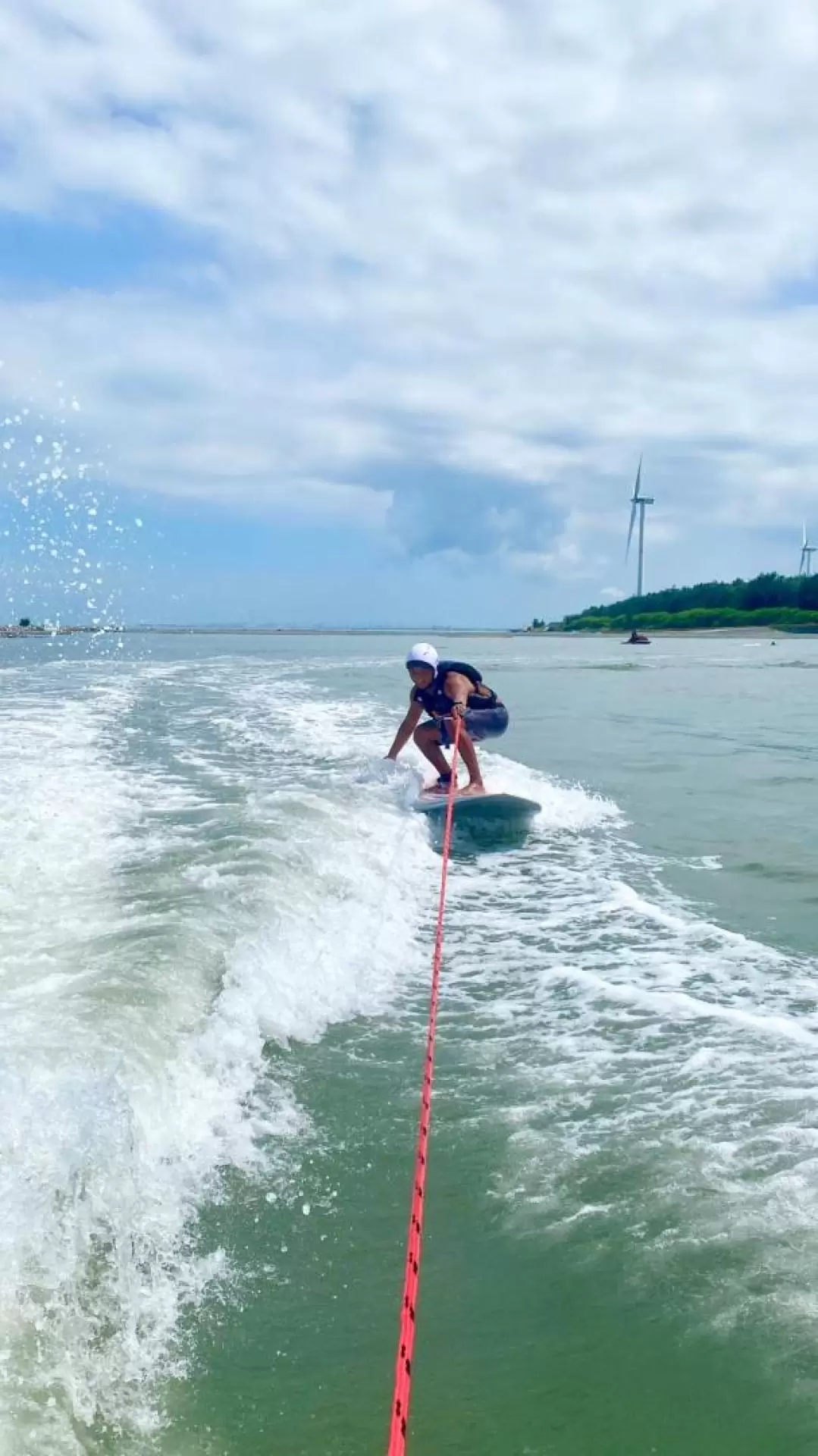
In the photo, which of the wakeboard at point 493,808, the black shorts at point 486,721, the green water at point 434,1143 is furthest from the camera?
the black shorts at point 486,721

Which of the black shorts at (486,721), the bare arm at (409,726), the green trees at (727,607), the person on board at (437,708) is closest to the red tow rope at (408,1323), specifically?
the person on board at (437,708)

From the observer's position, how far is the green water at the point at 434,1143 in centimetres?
259

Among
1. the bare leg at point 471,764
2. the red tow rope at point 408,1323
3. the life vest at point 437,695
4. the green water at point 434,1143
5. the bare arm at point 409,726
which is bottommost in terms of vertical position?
the green water at point 434,1143

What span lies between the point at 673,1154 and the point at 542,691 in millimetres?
24091

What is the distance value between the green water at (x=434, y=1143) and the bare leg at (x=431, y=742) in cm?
226

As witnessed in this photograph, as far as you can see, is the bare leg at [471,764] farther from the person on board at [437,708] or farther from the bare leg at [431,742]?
the bare leg at [431,742]

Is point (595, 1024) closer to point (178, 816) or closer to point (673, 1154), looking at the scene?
point (673, 1154)

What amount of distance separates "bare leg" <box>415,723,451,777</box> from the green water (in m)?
2.26

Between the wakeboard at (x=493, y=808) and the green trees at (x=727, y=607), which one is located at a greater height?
the green trees at (x=727, y=607)

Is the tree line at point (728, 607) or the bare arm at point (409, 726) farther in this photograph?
the tree line at point (728, 607)

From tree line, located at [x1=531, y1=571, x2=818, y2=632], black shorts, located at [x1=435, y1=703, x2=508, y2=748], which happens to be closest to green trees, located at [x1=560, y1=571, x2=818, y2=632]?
tree line, located at [x1=531, y1=571, x2=818, y2=632]

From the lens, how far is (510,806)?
9.72 metres

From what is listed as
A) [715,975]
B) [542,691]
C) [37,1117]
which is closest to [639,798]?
[715,975]

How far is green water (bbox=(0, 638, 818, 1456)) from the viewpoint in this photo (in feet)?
8.50
